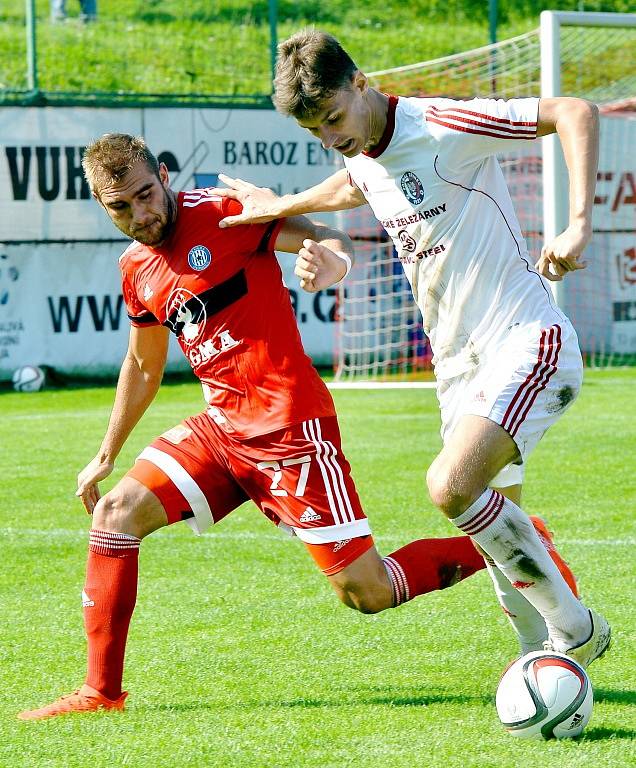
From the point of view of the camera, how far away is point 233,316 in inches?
175

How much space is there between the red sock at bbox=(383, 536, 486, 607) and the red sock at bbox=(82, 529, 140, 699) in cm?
88

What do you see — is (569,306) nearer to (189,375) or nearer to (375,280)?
(375,280)

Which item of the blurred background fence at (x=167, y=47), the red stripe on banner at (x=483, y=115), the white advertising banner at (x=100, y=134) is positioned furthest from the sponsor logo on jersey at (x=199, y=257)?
the blurred background fence at (x=167, y=47)

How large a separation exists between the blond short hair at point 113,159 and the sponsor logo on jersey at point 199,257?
0.96 feet

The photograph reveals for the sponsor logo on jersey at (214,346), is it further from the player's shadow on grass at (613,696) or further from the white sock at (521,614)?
the player's shadow on grass at (613,696)

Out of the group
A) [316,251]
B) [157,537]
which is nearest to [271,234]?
[316,251]

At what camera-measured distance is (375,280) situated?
1446 centimetres

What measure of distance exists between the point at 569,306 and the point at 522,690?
42.0ft

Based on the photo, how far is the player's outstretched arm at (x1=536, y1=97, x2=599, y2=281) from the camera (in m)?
3.67

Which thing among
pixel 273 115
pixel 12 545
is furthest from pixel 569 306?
pixel 12 545

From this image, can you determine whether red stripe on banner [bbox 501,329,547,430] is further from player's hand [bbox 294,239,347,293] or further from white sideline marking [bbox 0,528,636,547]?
white sideline marking [bbox 0,528,636,547]

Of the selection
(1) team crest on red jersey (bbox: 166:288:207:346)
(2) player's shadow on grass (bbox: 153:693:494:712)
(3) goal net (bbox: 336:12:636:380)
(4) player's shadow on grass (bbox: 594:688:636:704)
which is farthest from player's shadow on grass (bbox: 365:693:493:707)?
(3) goal net (bbox: 336:12:636:380)

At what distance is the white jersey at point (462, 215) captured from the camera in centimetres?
409

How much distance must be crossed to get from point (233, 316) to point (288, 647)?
1.33 m
